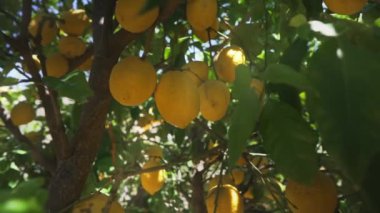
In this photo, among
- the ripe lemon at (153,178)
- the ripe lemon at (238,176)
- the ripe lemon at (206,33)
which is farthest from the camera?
the ripe lemon at (153,178)

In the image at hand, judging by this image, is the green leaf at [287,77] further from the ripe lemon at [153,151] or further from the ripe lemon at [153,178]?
the ripe lemon at [153,151]

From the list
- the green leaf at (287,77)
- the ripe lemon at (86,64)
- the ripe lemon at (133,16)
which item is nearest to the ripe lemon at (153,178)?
the ripe lemon at (86,64)

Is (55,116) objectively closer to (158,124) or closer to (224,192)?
(224,192)

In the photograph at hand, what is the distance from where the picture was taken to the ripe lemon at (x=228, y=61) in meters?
1.21

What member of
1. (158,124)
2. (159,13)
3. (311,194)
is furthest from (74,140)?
(158,124)

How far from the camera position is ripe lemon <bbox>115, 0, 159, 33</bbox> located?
93 cm

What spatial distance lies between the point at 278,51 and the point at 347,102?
91 cm

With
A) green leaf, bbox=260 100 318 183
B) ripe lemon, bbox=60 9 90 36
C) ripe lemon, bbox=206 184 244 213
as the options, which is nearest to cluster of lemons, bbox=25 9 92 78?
ripe lemon, bbox=60 9 90 36

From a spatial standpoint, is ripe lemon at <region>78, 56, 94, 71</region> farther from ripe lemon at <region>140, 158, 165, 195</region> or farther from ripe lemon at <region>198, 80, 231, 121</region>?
ripe lemon at <region>198, 80, 231, 121</region>

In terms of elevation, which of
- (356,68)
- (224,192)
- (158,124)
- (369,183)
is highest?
(356,68)

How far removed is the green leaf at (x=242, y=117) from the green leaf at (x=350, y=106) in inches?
2.7

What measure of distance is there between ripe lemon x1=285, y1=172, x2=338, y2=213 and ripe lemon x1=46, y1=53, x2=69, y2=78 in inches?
40.7

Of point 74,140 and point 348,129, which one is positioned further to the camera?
point 74,140

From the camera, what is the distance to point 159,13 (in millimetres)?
932
